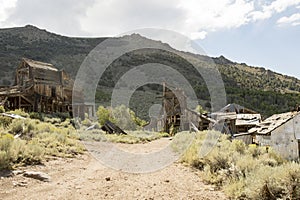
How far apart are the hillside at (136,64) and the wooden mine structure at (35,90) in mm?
16609

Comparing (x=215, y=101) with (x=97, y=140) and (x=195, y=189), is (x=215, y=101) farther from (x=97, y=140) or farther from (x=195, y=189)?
(x=195, y=189)

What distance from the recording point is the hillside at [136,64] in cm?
6009

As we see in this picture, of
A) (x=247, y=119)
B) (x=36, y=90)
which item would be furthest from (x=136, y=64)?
(x=247, y=119)

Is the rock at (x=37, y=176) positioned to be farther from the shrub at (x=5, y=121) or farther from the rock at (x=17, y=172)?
the shrub at (x=5, y=121)

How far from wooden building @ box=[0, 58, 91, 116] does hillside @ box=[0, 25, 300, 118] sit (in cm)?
1659

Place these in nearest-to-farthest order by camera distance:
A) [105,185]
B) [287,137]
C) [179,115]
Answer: [105,185]
[287,137]
[179,115]

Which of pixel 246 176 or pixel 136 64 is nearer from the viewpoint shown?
pixel 246 176

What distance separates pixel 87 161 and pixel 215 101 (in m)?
49.6

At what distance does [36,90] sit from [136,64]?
150 ft

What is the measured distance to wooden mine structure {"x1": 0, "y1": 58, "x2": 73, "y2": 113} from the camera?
30391 mm

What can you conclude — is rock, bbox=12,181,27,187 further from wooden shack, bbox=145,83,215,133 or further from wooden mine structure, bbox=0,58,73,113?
wooden shack, bbox=145,83,215,133

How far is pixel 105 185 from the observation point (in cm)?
860

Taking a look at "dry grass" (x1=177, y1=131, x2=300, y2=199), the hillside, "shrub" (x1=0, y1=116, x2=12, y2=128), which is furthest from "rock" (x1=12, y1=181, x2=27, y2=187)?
the hillside

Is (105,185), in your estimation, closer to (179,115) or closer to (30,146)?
(30,146)
